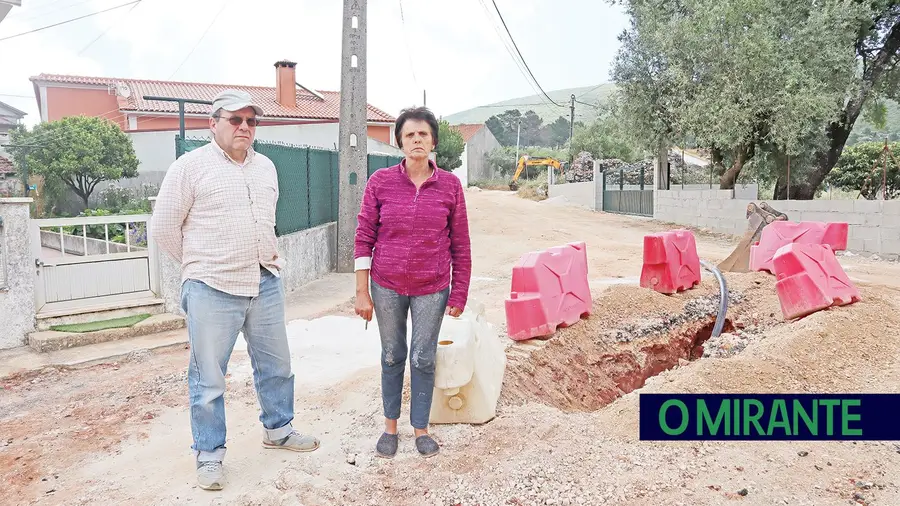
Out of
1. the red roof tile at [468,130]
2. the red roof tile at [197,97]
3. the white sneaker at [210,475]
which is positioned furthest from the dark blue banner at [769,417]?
the red roof tile at [468,130]

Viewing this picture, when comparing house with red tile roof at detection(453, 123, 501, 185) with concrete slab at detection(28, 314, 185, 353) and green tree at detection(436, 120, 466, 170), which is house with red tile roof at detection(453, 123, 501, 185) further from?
concrete slab at detection(28, 314, 185, 353)

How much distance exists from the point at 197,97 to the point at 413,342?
30.5 m

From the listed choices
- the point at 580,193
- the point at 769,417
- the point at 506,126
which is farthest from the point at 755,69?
the point at 506,126

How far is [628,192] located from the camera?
22.2 metres

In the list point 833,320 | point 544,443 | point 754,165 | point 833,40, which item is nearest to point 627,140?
point 754,165

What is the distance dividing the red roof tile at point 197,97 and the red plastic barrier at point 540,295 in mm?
23925

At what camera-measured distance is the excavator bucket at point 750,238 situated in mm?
9383

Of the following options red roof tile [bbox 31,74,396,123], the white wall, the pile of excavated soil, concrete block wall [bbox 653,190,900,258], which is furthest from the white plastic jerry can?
the white wall

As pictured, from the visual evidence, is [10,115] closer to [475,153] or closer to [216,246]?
[475,153]

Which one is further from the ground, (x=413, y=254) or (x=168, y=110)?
(x=168, y=110)

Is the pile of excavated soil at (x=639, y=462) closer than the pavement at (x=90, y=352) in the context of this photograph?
Yes

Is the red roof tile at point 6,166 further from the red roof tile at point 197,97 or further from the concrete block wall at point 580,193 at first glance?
the concrete block wall at point 580,193

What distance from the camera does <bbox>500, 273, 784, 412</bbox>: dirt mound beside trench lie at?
4.89 meters

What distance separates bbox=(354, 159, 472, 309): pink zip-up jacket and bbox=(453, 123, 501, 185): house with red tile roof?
4712 centimetres
